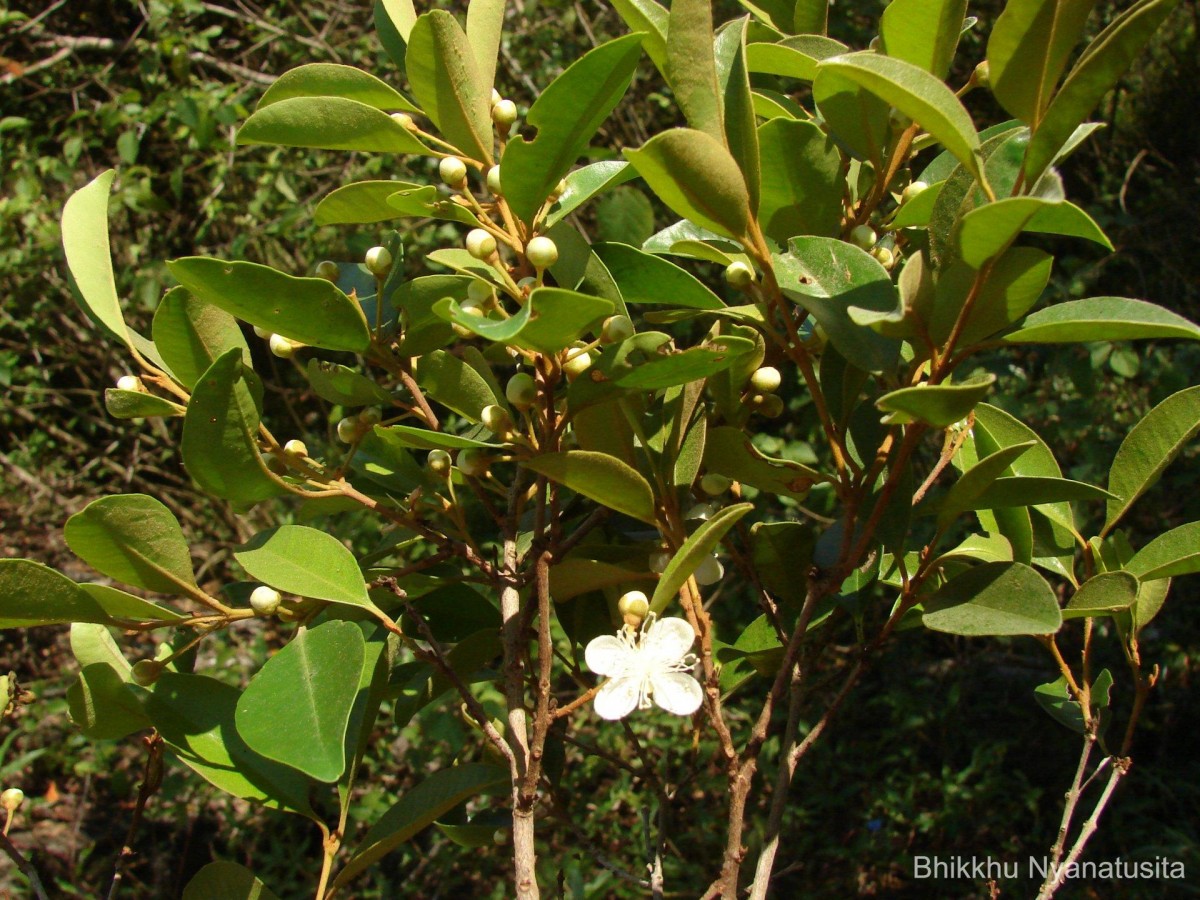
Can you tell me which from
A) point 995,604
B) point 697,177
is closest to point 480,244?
point 697,177

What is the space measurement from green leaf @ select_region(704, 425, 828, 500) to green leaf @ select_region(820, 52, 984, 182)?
0.74ft

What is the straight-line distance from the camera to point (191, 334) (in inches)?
24.7

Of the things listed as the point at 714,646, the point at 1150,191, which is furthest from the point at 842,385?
the point at 1150,191

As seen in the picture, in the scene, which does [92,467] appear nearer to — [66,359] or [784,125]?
[66,359]

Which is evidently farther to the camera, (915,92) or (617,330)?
(617,330)

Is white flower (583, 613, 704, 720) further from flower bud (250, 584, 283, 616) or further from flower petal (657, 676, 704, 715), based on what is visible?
flower bud (250, 584, 283, 616)

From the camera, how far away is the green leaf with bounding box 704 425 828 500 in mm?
646

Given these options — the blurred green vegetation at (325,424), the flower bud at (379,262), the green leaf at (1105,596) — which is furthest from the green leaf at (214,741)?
the blurred green vegetation at (325,424)

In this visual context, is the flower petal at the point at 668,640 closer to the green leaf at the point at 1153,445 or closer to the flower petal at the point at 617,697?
the flower petal at the point at 617,697

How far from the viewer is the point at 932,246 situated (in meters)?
0.55

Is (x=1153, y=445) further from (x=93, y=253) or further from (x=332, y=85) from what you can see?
(x=93, y=253)

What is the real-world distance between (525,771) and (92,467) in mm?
3013

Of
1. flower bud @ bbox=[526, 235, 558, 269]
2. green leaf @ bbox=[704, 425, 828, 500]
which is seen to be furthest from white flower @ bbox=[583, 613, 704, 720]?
flower bud @ bbox=[526, 235, 558, 269]

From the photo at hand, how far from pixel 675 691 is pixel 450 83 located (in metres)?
0.39
